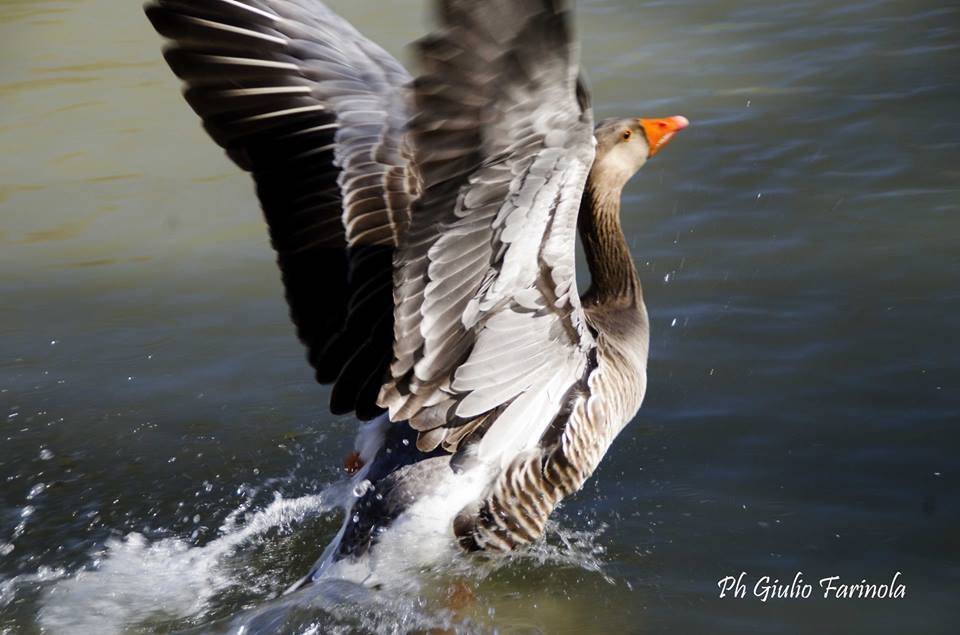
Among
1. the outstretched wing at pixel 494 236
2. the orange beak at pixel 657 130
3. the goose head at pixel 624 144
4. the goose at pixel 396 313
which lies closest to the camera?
the outstretched wing at pixel 494 236

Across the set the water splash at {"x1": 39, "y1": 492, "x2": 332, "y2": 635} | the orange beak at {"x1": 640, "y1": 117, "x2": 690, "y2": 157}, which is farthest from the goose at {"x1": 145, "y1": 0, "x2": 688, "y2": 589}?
the water splash at {"x1": 39, "y1": 492, "x2": 332, "y2": 635}

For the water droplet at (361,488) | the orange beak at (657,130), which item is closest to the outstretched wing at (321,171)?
the water droplet at (361,488)

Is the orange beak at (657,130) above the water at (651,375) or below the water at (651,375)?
above

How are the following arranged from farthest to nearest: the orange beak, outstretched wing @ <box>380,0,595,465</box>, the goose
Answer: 1. the orange beak
2. the goose
3. outstretched wing @ <box>380,0,595,465</box>

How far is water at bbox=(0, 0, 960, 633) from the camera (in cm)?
384

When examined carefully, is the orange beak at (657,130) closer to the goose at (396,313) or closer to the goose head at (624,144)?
the goose head at (624,144)

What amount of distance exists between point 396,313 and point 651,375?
6.64 feet

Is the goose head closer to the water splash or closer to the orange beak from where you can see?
the orange beak

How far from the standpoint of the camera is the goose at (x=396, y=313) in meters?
3.33

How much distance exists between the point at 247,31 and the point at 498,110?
1.46m

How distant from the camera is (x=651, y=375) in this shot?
4.98 meters

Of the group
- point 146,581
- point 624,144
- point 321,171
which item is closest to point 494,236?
point 321,171

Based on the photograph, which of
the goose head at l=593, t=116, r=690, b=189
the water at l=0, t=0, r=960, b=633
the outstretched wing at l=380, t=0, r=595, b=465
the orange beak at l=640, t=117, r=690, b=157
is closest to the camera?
the outstretched wing at l=380, t=0, r=595, b=465

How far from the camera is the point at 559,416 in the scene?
388 centimetres
